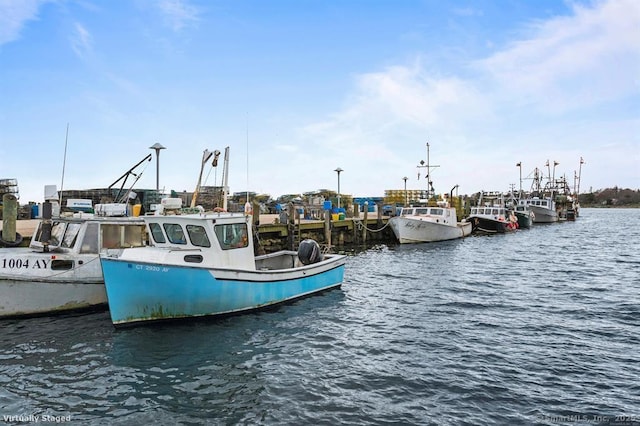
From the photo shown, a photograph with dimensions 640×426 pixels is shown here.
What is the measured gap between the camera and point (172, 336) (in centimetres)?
1023

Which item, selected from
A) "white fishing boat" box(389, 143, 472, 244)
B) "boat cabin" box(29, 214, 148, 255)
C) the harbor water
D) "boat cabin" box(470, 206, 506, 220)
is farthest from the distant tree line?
"boat cabin" box(29, 214, 148, 255)

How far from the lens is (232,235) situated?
39.5 ft

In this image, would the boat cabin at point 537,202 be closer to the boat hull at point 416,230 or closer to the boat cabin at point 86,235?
the boat hull at point 416,230

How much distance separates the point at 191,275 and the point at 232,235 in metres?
1.72

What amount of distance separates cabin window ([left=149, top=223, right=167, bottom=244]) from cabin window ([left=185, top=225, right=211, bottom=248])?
0.87 meters

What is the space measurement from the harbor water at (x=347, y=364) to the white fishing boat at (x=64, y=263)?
52 cm

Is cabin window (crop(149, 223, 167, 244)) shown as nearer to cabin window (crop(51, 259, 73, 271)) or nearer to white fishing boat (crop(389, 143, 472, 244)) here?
cabin window (crop(51, 259, 73, 271))

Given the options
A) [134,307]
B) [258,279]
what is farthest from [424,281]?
[134,307]

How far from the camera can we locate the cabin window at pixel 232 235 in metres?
11.7

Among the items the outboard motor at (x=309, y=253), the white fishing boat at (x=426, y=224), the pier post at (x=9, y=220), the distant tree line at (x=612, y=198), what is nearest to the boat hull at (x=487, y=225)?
the white fishing boat at (x=426, y=224)

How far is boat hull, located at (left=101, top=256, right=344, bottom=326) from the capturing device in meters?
10.3

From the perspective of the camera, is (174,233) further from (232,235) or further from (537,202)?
(537,202)

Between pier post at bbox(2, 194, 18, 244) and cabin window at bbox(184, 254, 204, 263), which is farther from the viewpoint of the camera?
pier post at bbox(2, 194, 18, 244)

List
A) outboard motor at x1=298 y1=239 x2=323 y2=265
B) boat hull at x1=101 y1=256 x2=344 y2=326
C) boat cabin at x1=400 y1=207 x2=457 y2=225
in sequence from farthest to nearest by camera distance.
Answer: boat cabin at x1=400 y1=207 x2=457 y2=225
outboard motor at x1=298 y1=239 x2=323 y2=265
boat hull at x1=101 y1=256 x2=344 y2=326
